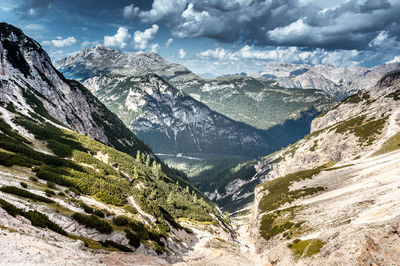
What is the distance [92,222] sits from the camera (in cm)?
3731

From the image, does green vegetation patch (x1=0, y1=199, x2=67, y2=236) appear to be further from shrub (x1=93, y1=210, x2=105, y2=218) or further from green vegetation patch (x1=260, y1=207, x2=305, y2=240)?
green vegetation patch (x1=260, y1=207, x2=305, y2=240)

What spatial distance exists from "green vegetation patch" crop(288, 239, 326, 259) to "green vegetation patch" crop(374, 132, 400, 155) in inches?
3895

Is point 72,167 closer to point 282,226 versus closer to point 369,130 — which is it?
point 282,226

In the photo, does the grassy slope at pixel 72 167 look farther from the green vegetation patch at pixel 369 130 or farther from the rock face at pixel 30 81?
the green vegetation patch at pixel 369 130

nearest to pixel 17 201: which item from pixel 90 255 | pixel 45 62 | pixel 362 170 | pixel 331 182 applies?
pixel 90 255

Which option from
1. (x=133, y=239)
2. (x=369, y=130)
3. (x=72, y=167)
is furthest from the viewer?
(x=369, y=130)

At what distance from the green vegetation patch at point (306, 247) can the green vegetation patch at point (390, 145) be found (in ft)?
325

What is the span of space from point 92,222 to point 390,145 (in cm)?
15049

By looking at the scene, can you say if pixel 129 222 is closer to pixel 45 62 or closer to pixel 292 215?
pixel 292 215

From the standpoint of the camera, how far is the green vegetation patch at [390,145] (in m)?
125

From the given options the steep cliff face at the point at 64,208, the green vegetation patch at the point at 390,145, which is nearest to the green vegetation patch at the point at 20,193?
the steep cliff face at the point at 64,208

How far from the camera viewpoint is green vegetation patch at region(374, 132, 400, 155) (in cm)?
12464

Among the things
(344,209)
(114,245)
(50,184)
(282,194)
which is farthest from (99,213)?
(282,194)

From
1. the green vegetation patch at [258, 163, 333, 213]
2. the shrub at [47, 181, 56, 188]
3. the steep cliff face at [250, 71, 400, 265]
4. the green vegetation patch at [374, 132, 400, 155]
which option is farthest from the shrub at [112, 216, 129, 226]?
the green vegetation patch at [374, 132, 400, 155]
